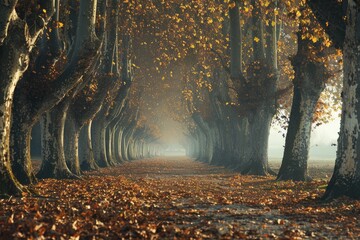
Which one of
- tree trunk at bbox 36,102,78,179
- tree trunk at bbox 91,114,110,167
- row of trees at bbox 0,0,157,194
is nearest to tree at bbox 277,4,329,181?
row of trees at bbox 0,0,157,194

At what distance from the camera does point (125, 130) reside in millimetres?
58250

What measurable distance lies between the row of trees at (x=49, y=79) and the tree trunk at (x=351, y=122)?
865 cm

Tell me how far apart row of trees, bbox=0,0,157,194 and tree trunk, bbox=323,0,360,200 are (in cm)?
865

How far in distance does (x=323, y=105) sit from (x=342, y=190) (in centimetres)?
1133

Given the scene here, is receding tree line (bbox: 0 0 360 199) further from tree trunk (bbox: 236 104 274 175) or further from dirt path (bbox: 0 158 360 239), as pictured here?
dirt path (bbox: 0 158 360 239)

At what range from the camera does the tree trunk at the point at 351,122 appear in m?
12.8

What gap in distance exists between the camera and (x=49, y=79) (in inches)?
643

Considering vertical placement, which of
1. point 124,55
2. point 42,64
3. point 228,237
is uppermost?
point 124,55

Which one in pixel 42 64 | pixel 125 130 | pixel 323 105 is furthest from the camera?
pixel 125 130

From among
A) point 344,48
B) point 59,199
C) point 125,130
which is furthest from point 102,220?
point 125,130

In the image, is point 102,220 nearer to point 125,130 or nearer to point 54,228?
point 54,228

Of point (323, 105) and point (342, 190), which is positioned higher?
point (323, 105)

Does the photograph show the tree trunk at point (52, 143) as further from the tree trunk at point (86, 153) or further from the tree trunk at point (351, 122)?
the tree trunk at point (351, 122)

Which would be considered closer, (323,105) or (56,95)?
(56,95)
